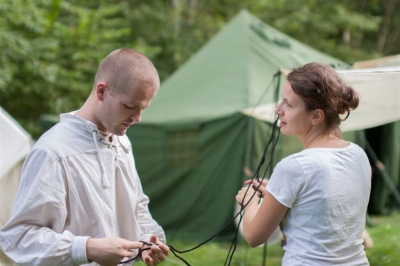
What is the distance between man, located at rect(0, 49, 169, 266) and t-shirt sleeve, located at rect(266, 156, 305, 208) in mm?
518

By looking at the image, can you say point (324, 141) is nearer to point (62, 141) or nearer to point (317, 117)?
point (317, 117)

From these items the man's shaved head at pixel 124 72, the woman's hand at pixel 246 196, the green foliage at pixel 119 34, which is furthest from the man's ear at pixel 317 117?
the green foliage at pixel 119 34

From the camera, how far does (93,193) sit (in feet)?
6.84

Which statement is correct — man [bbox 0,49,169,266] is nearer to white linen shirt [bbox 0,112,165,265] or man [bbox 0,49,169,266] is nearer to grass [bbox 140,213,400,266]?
white linen shirt [bbox 0,112,165,265]

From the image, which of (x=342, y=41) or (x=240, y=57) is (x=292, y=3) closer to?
(x=342, y=41)

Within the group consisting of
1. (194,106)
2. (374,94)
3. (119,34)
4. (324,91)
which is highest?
(324,91)

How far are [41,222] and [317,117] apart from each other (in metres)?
0.97

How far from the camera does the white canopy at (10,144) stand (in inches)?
136

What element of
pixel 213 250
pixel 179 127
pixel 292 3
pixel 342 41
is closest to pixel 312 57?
pixel 179 127

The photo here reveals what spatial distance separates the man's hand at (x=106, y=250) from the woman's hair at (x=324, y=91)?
30.0 inches

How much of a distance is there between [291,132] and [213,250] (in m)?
4.46

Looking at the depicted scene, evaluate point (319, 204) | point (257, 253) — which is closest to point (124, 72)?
point (319, 204)

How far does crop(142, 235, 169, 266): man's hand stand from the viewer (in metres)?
2.18

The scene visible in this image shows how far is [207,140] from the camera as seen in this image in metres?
6.80
